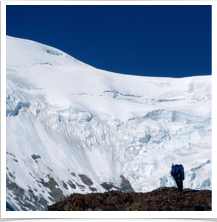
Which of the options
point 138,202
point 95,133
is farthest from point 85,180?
point 138,202

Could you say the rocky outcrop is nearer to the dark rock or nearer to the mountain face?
the mountain face

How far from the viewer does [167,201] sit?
12758mm

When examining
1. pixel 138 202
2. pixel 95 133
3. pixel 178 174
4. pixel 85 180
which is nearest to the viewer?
pixel 138 202

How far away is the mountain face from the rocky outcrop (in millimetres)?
40193

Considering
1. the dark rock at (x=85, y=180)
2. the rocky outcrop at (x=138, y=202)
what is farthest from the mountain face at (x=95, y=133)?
the rocky outcrop at (x=138, y=202)

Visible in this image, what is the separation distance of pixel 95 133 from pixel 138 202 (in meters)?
66.6

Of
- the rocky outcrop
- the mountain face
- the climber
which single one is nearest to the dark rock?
the mountain face

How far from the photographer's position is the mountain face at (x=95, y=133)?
62875 millimetres

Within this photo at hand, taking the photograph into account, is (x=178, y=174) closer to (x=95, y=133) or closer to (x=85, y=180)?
(x=85, y=180)

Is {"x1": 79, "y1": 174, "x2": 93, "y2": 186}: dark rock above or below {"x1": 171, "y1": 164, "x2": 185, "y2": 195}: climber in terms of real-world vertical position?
below

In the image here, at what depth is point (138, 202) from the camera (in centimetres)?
1286

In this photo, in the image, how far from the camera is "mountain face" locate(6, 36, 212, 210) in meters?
62.9
